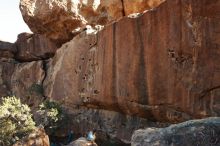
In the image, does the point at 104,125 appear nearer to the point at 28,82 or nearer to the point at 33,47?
the point at 28,82

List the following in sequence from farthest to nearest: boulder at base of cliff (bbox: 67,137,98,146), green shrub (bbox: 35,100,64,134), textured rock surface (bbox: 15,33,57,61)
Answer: textured rock surface (bbox: 15,33,57,61), green shrub (bbox: 35,100,64,134), boulder at base of cliff (bbox: 67,137,98,146)

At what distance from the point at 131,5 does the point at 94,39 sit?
3169 mm

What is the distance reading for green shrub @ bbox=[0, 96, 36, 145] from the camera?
15.4 meters

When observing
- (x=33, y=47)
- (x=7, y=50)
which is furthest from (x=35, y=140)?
(x=7, y=50)

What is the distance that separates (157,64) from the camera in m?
13.2

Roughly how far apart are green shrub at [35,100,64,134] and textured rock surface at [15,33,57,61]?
4.84m

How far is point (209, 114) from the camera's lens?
460 inches

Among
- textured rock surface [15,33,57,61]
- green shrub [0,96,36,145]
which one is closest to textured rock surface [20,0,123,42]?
textured rock surface [15,33,57,61]

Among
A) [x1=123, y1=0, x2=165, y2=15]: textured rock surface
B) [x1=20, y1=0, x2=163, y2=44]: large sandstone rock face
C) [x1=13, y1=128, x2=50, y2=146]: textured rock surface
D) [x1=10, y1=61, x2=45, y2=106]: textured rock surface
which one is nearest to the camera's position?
[x1=13, y1=128, x2=50, y2=146]: textured rock surface

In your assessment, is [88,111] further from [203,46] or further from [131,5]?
[203,46]

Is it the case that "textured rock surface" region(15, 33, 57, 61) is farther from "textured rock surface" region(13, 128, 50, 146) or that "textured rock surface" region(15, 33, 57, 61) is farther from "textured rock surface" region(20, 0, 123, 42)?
"textured rock surface" region(13, 128, 50, 146)

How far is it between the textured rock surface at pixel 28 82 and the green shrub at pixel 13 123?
4616 millimetres

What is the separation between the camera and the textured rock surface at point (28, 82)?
69.5ft

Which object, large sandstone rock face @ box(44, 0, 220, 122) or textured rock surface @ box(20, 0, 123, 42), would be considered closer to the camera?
large sandstone rock face @ box(44, 0, 220, 122)
